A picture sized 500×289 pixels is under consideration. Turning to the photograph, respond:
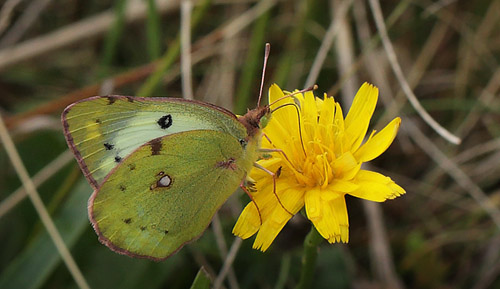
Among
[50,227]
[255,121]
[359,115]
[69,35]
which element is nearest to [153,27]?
[69,35]

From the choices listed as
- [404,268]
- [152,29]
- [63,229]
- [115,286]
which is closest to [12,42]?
[152,29]

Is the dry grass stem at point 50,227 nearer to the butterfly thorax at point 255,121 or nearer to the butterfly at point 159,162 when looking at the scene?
the butterfly at point 159,162

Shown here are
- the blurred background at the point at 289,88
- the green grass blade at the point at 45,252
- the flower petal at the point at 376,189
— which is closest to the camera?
the flower petal at the point at 376,189

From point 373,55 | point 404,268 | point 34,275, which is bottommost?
point 404,268

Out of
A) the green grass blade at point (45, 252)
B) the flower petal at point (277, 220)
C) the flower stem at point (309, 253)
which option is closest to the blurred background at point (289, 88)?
the green grass blade at point (45, 252)

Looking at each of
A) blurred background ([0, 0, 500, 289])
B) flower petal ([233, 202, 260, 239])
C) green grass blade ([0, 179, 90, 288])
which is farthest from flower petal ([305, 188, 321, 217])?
green grass blade ([0, 179, 90, 288])

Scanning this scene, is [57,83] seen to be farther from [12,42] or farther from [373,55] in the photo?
[373,55]

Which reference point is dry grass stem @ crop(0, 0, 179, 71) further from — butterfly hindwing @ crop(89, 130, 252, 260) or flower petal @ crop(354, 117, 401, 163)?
flower petal @ crop(354, 117, 401, 163)

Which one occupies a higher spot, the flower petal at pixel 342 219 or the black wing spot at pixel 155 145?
the black wing spot at pixel 155 145
